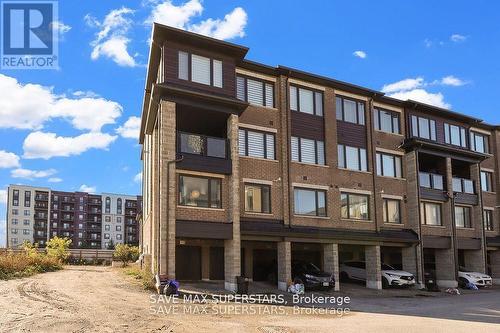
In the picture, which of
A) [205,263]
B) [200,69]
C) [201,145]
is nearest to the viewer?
[201,145]

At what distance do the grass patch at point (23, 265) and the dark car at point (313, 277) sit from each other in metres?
14.9

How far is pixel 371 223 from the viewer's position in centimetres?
3167

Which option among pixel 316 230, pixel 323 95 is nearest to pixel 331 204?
pixel 316 230

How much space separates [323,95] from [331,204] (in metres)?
6.89

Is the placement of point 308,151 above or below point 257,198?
above

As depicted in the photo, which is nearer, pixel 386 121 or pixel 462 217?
pixel 386 121

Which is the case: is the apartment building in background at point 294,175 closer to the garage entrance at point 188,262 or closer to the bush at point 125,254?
the garage entrance at point 188,262

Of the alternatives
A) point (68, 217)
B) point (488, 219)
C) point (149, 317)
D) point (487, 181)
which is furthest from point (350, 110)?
point (68, 217)

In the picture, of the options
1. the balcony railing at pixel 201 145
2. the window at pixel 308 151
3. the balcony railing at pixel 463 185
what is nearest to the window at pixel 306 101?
the window at pixel 308 151

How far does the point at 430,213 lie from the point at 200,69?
65.1ft

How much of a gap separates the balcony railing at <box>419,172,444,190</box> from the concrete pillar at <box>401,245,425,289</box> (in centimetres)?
462

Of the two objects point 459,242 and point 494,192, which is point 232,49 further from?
point 494,192

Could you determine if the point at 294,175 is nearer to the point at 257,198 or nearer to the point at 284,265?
the point at 257,198

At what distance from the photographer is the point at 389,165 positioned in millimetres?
34062
